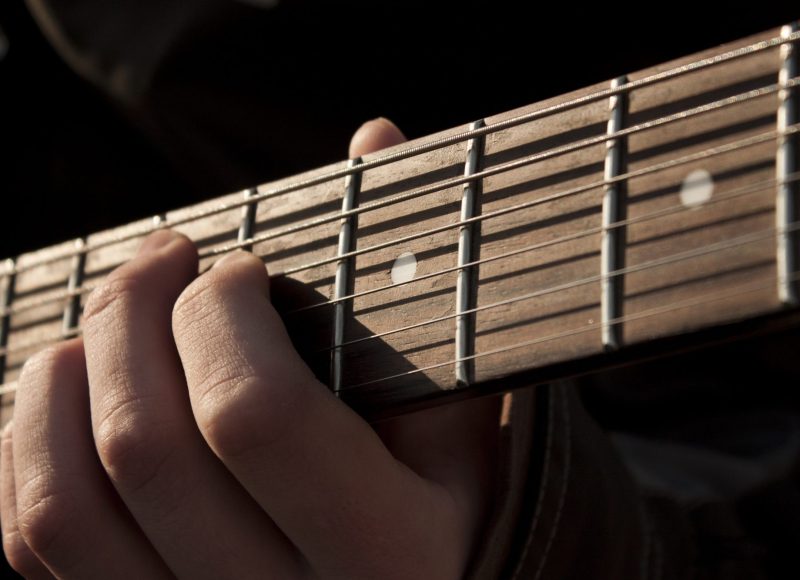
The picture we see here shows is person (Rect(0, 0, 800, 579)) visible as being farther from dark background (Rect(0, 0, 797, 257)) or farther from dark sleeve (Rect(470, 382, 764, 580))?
dark background (Rect(0, 0, 797, 257))

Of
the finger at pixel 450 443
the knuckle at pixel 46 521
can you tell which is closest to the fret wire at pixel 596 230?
the finger at pixel 450 443

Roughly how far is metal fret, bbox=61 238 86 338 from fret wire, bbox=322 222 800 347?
0.34 metres

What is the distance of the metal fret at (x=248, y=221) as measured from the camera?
71cm

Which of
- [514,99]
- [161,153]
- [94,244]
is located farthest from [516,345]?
[161,153]

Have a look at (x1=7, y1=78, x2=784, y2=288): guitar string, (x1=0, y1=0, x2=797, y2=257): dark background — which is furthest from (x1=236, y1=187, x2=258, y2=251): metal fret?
(x1=0, y1=0, x2=797, y2=257): dark background

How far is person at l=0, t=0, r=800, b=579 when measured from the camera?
56 centimetres

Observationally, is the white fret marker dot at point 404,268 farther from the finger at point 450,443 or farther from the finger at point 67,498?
the finger at point 67,498

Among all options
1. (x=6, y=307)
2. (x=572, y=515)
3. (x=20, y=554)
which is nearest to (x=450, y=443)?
(x=572, y=515)

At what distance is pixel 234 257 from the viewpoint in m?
0.66

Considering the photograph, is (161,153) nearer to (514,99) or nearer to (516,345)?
(514,99)

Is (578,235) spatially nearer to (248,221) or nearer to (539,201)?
(539,201)

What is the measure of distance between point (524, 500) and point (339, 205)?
278mm

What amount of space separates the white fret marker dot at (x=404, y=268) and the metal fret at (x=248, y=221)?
15 cm

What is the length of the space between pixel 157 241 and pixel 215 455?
8.5 inches
